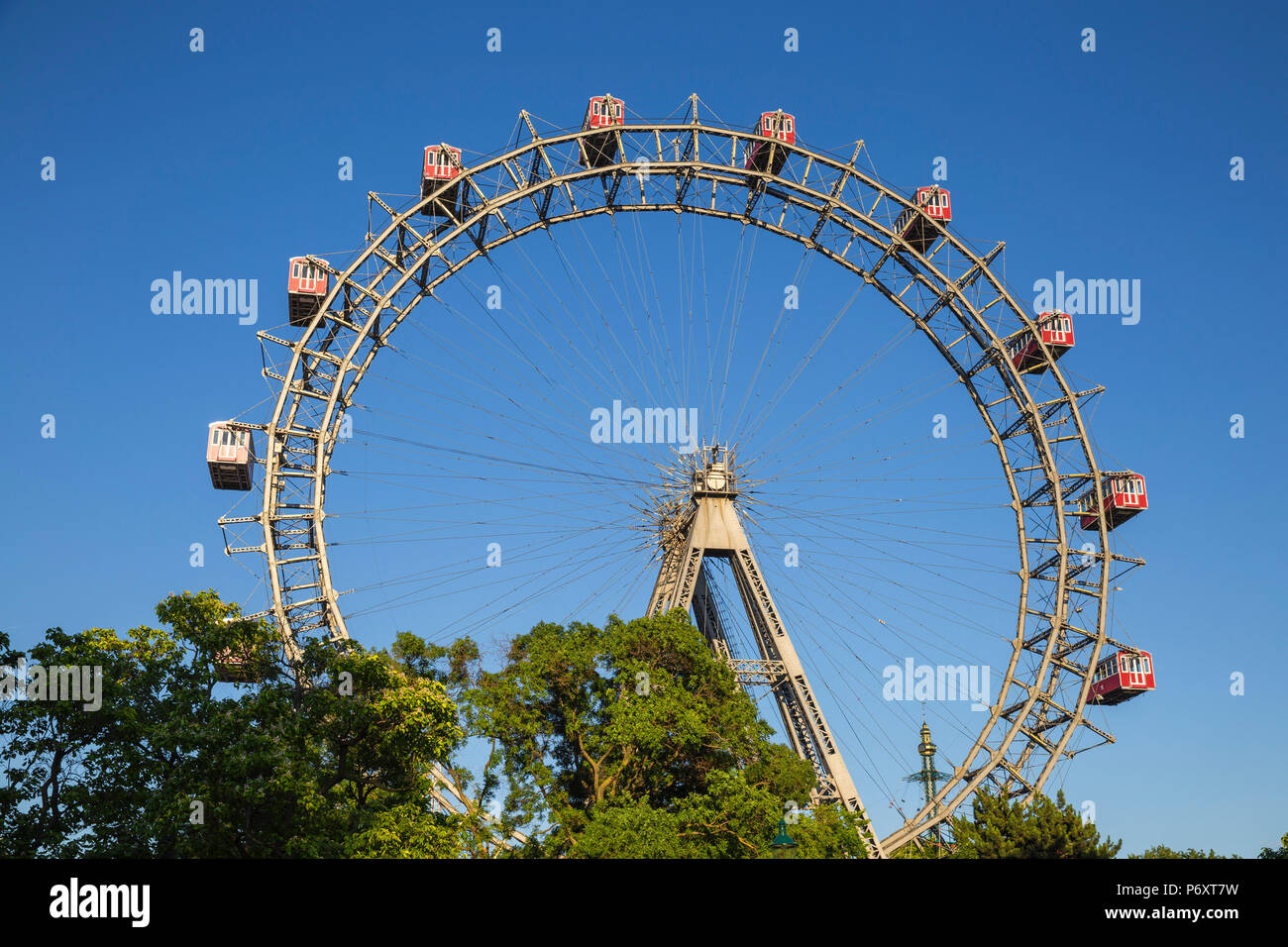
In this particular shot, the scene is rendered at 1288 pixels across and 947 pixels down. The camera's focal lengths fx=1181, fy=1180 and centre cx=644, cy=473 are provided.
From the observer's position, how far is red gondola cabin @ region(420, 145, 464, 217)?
4722cm

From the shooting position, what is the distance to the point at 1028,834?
43.7m

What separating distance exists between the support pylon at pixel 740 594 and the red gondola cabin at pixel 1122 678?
11969 mm

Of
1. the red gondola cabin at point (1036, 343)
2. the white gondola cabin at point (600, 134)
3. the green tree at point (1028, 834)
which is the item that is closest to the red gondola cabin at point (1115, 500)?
the red gondola cabin at point (1036, 343)

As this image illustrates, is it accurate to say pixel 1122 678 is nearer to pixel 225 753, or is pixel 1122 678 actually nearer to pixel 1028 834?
pixel 1028 834

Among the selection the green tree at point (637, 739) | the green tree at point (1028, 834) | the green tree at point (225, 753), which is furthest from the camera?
the green tree at point (1028, 834)

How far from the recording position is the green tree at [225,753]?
2752 cm

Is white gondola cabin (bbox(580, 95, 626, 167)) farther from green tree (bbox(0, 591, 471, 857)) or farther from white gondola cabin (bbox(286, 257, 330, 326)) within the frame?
green tree (bbox(0, 591, 471, 857))

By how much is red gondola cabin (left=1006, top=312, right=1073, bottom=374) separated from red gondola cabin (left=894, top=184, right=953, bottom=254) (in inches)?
231

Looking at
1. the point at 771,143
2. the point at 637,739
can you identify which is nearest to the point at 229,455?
the point at 637,739

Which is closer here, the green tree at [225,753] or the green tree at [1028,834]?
the green tree at [225,753]

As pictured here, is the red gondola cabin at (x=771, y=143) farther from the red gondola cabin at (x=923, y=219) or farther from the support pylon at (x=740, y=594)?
the support pylon at (x=740, y=594)
